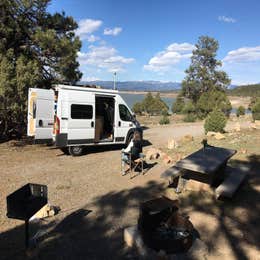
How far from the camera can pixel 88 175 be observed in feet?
25.5

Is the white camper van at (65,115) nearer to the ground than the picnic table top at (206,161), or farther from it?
farther from it

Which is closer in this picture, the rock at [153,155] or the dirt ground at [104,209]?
the dirt ground at [104,209]

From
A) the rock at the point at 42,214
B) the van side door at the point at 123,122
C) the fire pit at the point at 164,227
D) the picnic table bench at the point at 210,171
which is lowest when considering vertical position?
the rock at the point at 42,214

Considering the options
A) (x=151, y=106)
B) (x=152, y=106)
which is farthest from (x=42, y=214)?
(x=151, y=106)

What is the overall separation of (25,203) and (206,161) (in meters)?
3.71

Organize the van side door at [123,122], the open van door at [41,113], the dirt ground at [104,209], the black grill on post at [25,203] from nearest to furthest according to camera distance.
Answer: the black grill on post at [25,203], the dirt ground at [104,209], the open van door at [41,113], the van side door at [123,122]

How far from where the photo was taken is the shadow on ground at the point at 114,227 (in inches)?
156

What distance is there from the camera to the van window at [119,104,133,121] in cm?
1107

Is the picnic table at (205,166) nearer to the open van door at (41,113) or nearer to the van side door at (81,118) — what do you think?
the van side door at (81,118)

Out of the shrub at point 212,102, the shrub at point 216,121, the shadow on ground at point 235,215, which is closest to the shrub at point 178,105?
the shrub at point 212,102

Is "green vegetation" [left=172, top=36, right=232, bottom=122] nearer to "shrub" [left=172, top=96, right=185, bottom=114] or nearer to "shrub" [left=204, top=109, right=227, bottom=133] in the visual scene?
"shrub" [left=172, top=96, right=185, bottom=114]

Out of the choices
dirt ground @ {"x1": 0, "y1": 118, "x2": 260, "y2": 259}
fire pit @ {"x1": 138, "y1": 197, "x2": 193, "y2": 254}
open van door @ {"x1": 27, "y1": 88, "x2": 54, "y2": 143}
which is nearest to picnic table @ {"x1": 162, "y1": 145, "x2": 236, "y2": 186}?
dirt ground @ {"x1": 0, "y1": 118, "x2": 260, "y2": 259}

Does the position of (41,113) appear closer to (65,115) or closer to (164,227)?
(65,115)

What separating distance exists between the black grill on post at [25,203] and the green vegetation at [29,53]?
6969 millimetres
